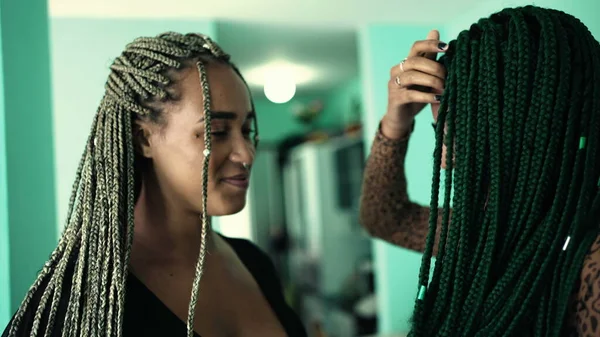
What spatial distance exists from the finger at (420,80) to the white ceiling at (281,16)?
1781 mm

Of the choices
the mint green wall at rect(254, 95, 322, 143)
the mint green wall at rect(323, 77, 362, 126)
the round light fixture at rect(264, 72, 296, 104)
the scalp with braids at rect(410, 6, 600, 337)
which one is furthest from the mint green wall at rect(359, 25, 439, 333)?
the mint green wall at rect(254, 95, 322, 143)

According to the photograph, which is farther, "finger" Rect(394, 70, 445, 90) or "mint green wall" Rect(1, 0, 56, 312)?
"mint green wall" Rect(1, 0, 56, 312)

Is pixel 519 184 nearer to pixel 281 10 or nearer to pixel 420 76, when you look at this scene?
pixel 420 76

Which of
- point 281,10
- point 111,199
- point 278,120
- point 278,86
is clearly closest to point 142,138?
point 111,199

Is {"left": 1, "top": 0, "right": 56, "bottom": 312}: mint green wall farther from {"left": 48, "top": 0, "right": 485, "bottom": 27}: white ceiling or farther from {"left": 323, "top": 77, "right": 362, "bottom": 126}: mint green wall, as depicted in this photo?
{"left": 323, "top": 77, "right": 362, "bottom": 126}: mint green wall

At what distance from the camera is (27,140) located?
943mm

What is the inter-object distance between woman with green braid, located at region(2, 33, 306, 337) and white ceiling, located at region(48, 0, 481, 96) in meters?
1.54

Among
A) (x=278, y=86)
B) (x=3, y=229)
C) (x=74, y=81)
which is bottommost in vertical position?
(x=3, y=229)

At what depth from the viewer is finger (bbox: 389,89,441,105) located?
2.46 feet

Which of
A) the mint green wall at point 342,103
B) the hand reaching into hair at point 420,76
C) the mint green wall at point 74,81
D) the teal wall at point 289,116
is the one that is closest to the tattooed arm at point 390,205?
the hand reaching into hair at point 420,76

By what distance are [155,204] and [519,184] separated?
0.65 m

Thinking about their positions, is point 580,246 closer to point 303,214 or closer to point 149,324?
point 149,324

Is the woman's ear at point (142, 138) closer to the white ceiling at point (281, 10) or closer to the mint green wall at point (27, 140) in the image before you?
the mint green wall at point (27, 140)

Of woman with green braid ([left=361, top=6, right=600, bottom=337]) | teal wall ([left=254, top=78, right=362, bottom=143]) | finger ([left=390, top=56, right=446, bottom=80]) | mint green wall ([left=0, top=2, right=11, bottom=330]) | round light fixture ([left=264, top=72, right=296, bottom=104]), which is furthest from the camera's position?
teal wall ([left=254, top=78, right=362, bottom=143])
